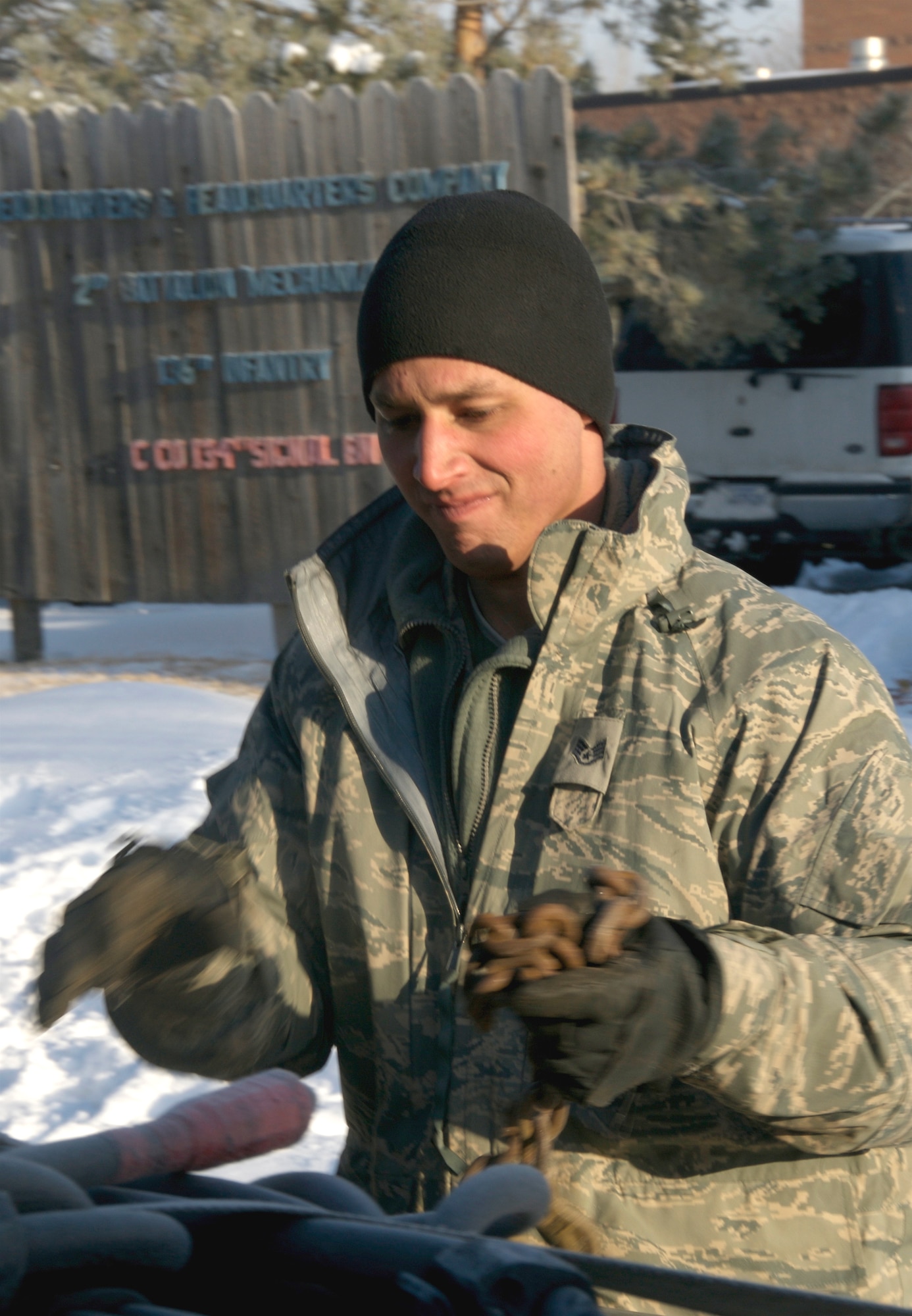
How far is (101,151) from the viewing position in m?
6.84

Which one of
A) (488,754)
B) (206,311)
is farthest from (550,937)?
(206,311)

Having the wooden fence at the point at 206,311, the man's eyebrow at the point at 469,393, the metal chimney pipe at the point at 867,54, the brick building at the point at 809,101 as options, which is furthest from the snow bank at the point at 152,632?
the metal chimney pipe at the point at 867,54

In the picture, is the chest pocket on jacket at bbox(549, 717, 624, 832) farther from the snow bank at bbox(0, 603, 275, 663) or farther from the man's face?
the snow bank at bbox(0, 603, 275, 663)

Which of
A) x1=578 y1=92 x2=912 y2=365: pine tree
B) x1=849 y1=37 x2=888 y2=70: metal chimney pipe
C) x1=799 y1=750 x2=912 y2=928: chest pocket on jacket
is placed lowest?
x1=799 y1=750 x2=912 y2=928: chest pocket on jacket

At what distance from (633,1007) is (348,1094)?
69cm

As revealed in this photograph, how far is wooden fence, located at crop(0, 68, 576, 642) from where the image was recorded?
20.9ft

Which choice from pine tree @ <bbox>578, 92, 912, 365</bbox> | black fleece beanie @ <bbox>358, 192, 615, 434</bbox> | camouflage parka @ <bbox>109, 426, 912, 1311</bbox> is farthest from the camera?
pine tree @ <bbox>578, 92, 912, 365</bbox>

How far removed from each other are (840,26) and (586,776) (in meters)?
39.2

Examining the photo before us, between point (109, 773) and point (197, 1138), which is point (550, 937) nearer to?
point (197, 1138)

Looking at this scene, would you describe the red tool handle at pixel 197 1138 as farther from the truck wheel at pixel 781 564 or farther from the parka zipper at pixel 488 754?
the truck wheel at pixel 781 564

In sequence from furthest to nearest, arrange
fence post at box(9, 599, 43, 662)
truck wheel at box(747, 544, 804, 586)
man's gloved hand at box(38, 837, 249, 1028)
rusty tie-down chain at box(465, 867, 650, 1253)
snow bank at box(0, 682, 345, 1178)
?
truck wheel at box(747, 544, 804, 586) → fence post at box(9, 599, 43, 662) → snow bank at box(0, 682, 345, 1178) → man's gloved hand at box(38, 837, 249, 1028) → rusty tie-down chain at box(465, 867, 650, 1253)

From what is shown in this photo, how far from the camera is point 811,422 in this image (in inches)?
338

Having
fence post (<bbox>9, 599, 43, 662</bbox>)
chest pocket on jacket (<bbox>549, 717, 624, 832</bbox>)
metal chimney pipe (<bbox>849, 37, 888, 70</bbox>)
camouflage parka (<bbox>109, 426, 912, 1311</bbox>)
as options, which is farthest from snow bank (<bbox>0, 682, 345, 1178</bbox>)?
metal chimney pipe (<bbox>849, 37, 888, 70</bbox>)

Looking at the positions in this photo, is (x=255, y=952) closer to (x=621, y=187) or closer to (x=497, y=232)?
(x=497, y=232)
